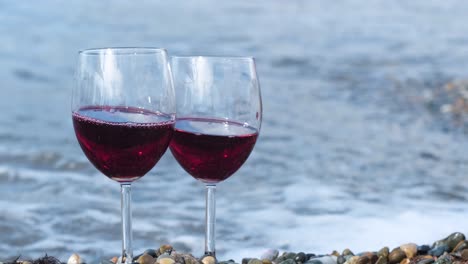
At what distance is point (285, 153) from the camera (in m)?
4.93

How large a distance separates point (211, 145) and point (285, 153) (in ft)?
9.96

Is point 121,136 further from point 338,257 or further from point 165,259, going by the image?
point 338,257

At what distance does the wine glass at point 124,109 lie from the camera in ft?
5.81

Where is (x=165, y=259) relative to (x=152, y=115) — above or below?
below

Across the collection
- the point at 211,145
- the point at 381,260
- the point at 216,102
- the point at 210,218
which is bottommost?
the point at 381,260

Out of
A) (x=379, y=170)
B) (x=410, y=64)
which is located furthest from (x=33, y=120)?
(x=410, y=64)

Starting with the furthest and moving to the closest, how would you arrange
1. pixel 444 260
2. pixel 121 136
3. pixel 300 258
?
pixel 300 258 → pixel 444 260 → pixel 121 136

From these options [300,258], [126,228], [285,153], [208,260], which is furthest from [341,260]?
[285,153]

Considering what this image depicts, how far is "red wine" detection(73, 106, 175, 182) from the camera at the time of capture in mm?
1765

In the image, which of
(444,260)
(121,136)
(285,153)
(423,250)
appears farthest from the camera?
(285,153)

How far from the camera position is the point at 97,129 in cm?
176

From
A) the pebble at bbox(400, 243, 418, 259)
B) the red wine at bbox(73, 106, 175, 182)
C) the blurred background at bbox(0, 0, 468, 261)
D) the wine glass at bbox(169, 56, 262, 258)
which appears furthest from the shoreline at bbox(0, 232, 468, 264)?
the blurred background at bbox(0, 0, 468, 261)

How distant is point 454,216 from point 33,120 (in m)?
3.40

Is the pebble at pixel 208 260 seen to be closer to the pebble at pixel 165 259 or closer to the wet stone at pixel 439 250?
the pebble at pixel 165 259
